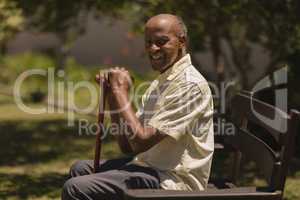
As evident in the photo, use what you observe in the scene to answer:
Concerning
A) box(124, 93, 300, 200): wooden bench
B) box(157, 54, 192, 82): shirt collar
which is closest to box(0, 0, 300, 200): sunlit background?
box(124, 93, 300, 200): wooden bench

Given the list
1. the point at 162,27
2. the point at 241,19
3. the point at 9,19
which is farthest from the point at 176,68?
the point at 9,19

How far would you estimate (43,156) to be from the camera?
8.28 metres

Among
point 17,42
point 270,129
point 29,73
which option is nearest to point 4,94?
point 29,73

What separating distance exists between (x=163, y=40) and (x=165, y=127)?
0.47 m

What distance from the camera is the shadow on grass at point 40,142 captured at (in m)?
8.21

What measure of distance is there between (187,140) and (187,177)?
0.62 feet

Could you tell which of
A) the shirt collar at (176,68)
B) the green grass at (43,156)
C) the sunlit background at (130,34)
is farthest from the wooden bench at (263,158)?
the sunlit background at (130,34)

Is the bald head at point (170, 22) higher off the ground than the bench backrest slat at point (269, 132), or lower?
higher

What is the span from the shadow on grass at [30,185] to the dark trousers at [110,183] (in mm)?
2716

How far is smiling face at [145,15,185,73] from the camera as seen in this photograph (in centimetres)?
337

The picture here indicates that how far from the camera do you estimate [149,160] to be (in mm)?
3424

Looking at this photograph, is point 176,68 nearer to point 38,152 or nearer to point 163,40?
point 163,40

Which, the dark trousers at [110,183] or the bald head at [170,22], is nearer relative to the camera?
the dark trousers at [110,183]

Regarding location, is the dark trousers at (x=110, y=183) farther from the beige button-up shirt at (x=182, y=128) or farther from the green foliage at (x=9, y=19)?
the green foliage at (x=9, y=19)
